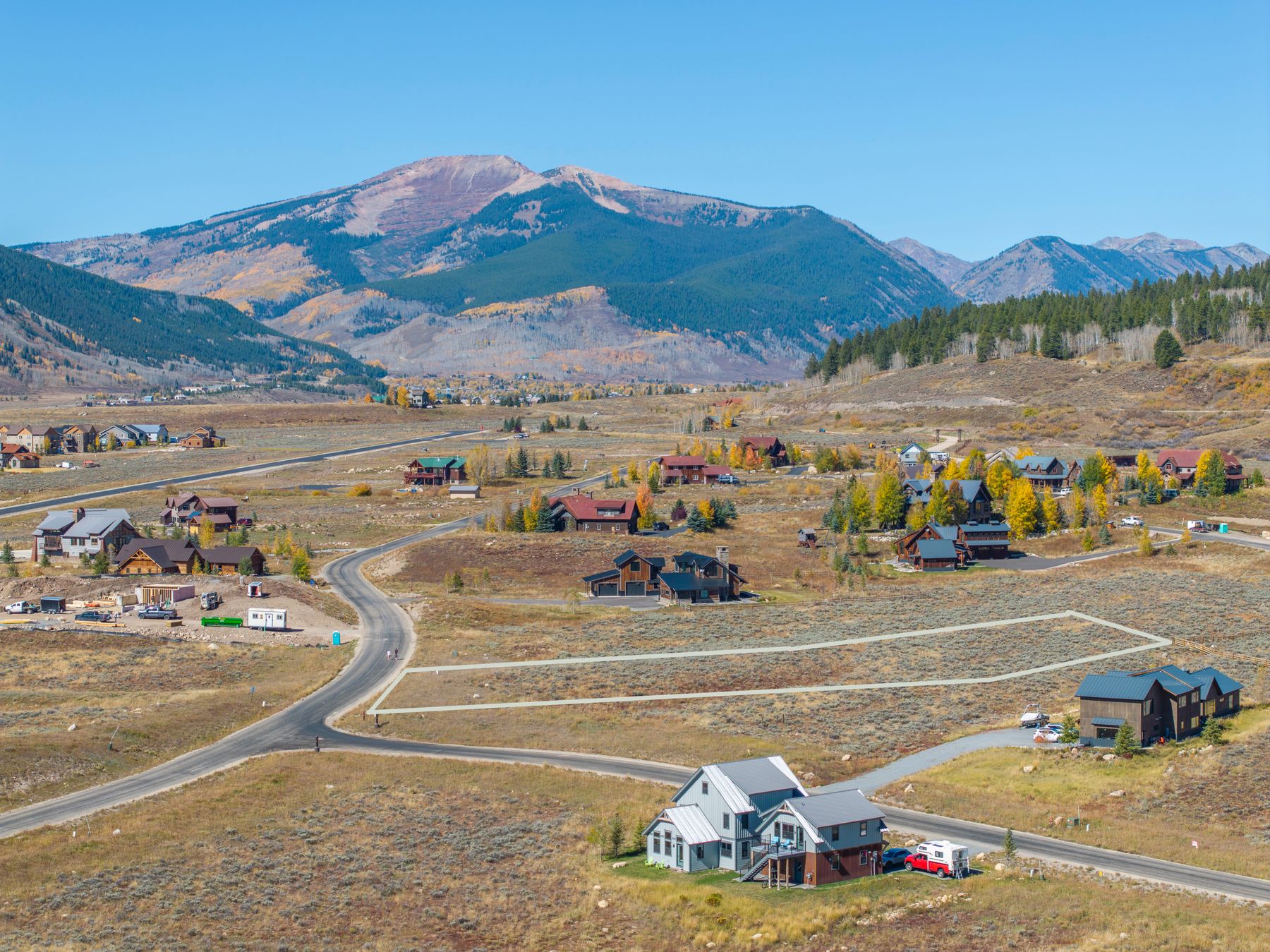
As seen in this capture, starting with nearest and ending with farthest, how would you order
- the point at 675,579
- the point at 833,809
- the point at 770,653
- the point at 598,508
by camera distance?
the point at 833,809 → the point at 770,653 → the point at 675,579 → the point at 598,508

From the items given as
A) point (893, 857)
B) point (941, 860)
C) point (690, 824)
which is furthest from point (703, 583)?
point (941, 860)

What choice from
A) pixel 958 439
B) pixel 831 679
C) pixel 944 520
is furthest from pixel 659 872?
pixel 958 439

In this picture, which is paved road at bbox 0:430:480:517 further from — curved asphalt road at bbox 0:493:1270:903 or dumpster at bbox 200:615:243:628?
curved asphalt road at bbox 0:493:1270:903

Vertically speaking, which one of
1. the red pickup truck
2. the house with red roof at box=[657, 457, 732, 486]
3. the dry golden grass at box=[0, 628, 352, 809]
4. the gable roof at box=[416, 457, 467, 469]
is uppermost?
the gable roof at box=[416, 457, 467, 469]

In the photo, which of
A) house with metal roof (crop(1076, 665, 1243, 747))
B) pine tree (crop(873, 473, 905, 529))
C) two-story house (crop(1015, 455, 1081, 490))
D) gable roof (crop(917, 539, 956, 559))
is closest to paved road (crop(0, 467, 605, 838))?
house with metal roof (crop(1076, 665, 1243, 747))

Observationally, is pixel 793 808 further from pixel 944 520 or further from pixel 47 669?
pixel 944 520

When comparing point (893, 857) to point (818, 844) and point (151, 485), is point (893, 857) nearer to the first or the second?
point (818, 844)
